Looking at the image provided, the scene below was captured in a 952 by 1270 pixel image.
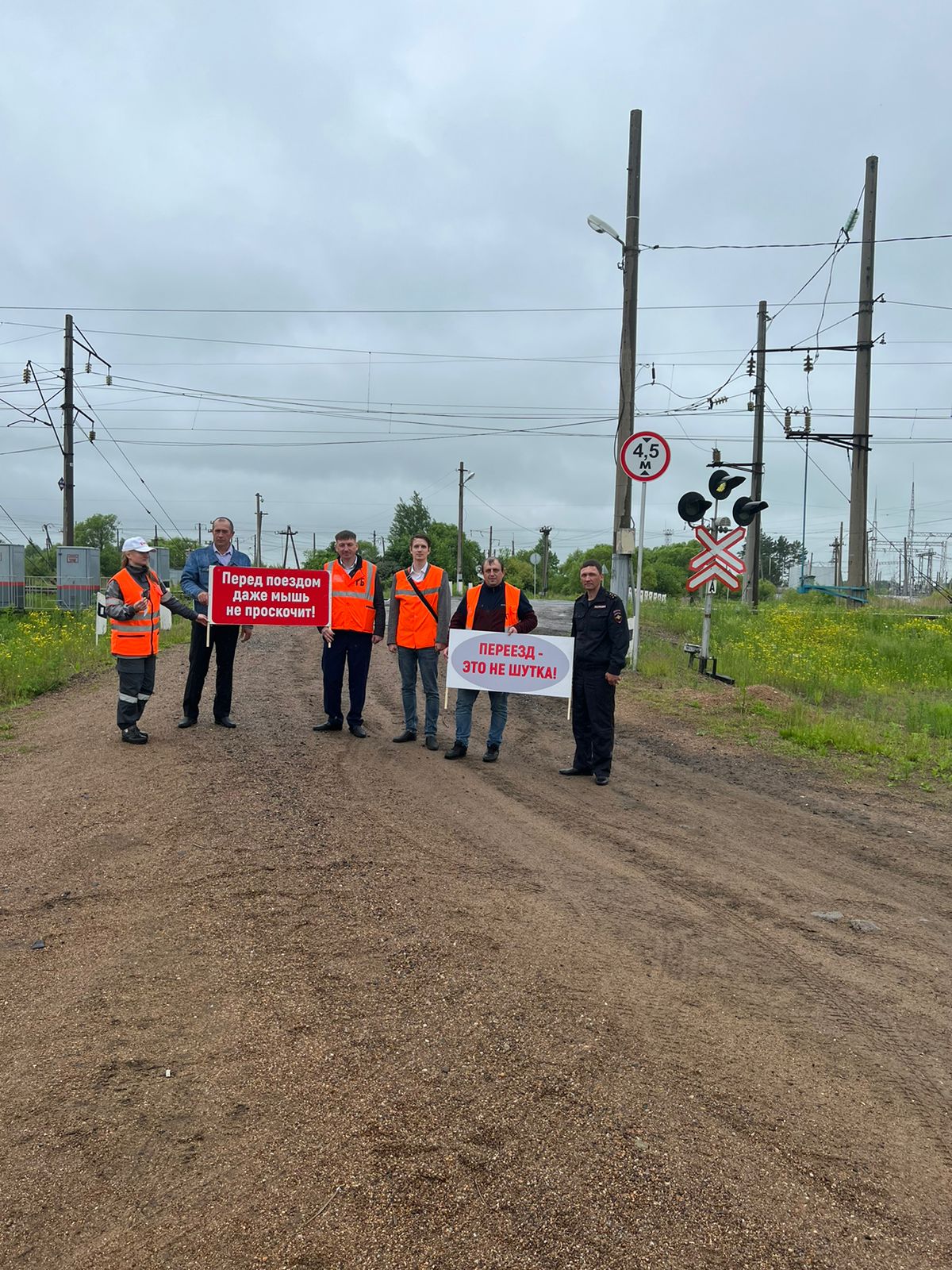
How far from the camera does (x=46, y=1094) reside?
3.12 meters

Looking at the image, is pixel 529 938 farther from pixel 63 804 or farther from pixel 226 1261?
pixel 63 804

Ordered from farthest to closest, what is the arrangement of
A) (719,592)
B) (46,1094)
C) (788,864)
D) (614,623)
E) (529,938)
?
(719,592)
(614,623)
(788,864)
(529,938)
(46,1094)

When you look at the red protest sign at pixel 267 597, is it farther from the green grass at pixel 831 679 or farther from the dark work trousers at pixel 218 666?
the green grass at pixel 831 679

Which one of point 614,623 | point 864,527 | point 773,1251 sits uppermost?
point 864,527

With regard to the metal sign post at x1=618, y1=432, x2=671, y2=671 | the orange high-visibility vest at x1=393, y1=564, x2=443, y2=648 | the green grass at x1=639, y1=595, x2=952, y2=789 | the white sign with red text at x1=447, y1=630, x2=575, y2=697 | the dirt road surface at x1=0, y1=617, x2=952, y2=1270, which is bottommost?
the dirt road surface at x1=0, y1=617, x2=952, y2=1270

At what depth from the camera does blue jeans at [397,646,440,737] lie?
9.11m

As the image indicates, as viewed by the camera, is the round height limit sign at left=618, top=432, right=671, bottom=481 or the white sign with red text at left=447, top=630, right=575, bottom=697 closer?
the white sign with red text at left=447, top=630, right=575, bottom=697

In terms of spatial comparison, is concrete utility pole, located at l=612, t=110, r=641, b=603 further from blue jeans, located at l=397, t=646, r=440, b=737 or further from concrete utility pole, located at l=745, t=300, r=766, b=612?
concrete utility pole, located at l=745, t=300, r=766, b=612

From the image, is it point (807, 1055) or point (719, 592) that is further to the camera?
point (719, 592)

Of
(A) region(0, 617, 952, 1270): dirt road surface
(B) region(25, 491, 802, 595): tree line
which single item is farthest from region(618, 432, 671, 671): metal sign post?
(B) region(25, 491, 802, 595): tree line

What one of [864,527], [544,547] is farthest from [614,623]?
[544,547]

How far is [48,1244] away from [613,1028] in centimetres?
210

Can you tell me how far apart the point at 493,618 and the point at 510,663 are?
49 cm

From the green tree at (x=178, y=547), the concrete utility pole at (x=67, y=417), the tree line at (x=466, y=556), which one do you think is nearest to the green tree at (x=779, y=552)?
the tree line at (x=466, y=556)
